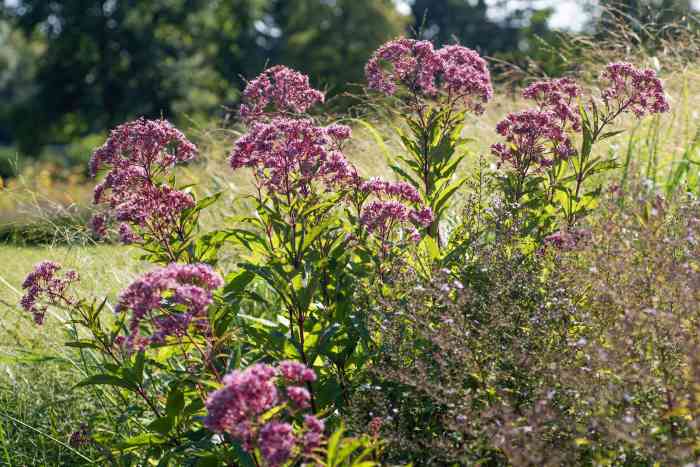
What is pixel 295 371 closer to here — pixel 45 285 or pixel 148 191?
pixel 148 191

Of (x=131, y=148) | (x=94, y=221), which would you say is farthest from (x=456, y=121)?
(x=94, y=221)

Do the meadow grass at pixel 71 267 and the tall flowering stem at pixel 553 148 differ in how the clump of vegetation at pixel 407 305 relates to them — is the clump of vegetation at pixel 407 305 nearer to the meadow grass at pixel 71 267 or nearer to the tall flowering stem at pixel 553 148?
the tall flowering stem at pixel 553 148

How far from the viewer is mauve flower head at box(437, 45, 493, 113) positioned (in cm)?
376

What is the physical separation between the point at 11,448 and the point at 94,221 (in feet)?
4.72

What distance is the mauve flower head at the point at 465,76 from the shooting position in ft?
12.3

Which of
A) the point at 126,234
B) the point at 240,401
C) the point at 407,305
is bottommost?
the point at 240,401

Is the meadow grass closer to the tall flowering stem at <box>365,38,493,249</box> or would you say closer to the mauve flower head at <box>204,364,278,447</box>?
the tall flowering stem at <box>365,38,493,249</box>

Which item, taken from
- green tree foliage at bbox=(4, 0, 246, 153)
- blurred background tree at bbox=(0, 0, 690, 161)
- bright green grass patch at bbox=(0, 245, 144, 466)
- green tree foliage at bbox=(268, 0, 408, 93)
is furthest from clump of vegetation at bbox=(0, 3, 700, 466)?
green tree foliage at bbox=(268, 0, 408, 93)

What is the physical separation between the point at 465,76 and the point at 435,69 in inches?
6.4

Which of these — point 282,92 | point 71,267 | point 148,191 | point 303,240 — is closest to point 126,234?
point 148,191

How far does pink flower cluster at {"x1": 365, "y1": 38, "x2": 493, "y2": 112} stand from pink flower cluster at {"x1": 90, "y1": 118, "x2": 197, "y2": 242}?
1072 millimetres

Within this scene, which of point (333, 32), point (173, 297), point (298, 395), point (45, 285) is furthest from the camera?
point (333, 32)

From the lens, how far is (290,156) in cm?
316

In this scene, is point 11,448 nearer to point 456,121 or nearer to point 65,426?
point 65,426
